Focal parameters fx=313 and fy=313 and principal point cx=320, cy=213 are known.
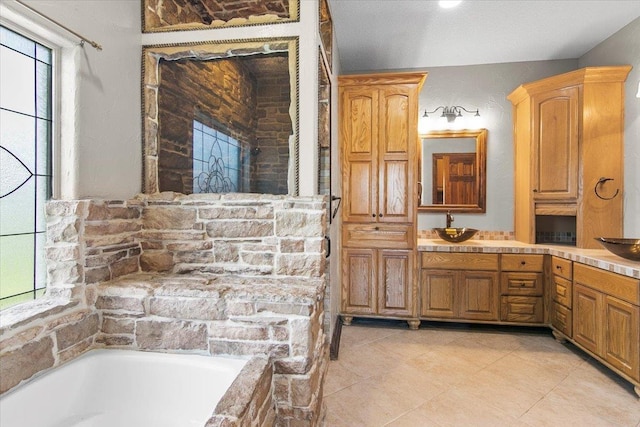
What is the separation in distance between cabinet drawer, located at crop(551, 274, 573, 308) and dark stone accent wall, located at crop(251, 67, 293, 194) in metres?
2.53

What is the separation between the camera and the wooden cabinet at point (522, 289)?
2.91 meters

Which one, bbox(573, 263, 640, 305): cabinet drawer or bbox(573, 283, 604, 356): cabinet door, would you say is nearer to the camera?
bbox(573, 263, 640, 305): cabinet drawer

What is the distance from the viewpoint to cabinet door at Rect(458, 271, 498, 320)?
9.73ft

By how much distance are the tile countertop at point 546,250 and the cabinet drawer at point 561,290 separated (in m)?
0.21

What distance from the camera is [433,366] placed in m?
2.39

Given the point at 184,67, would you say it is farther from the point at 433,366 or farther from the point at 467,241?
the point at 467,241

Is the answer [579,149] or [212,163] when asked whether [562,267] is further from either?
[212,163]

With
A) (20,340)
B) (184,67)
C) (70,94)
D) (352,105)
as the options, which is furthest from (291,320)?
(352,105)

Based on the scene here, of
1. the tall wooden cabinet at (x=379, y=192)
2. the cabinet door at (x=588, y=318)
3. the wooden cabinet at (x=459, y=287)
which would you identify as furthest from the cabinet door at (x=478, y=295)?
the cabinet door at (x=588, y=318)

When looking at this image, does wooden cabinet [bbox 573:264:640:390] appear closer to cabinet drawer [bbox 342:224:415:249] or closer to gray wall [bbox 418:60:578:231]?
gray wall [bbox 418:60:578:231]

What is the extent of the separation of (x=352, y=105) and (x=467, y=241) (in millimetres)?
1847

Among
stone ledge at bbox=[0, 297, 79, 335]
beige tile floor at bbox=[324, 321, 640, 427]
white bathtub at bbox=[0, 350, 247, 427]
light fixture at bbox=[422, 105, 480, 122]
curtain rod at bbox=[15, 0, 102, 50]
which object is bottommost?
beige tile floor at bbox=[324, 321, 640, 427]

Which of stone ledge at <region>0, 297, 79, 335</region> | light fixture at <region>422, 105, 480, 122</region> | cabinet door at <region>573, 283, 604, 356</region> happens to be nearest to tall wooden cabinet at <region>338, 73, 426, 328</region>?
light fixture at <region>422, 105, 480, 122</region>

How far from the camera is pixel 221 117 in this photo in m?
2.07
